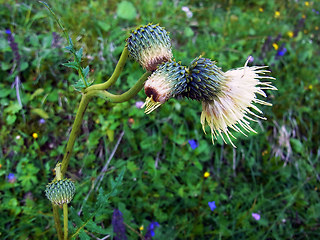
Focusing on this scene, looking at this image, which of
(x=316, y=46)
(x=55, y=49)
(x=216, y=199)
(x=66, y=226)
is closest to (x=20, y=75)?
(x=55, y=49)

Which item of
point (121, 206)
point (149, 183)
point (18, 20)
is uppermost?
point (18, 20)

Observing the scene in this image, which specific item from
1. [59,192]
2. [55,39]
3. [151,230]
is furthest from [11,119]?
[151,230]

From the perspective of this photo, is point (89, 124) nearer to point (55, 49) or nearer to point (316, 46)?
point (55, 49)

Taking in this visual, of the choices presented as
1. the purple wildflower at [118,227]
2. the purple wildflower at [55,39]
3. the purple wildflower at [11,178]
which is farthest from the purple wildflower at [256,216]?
the purple wildflower at [55,39]

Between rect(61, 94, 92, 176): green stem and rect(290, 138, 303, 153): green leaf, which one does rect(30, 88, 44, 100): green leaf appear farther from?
rect(290, 138, 303, 153): green leaf

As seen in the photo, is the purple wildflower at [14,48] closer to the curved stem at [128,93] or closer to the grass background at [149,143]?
the grass background at [149,143]

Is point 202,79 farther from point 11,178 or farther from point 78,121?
point 11,178

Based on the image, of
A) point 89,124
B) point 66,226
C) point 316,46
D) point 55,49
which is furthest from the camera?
point 316,46
